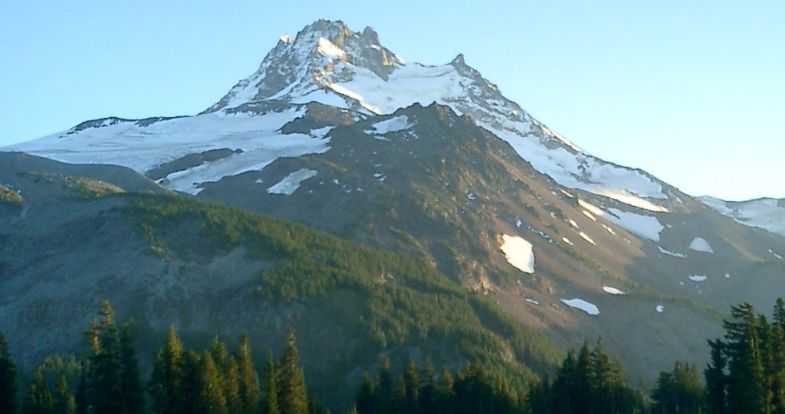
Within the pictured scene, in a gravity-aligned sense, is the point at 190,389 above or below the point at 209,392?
above

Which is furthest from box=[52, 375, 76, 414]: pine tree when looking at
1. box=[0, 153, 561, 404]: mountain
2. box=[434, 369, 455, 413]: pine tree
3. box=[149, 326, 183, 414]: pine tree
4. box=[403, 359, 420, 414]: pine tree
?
box=[0, 153, 561, 404]: mountain

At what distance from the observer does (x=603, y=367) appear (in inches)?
3666

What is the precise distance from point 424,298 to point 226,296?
30.3 m

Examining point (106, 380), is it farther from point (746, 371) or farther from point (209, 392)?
point (746, 371)

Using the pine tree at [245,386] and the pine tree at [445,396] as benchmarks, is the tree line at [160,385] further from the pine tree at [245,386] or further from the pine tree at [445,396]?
the pine tree at [445,396]

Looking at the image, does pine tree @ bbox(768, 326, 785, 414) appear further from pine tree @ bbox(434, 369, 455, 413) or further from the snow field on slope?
the snow field on slope

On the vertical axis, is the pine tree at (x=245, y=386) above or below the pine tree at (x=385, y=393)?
above

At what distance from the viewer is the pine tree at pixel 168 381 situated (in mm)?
73500

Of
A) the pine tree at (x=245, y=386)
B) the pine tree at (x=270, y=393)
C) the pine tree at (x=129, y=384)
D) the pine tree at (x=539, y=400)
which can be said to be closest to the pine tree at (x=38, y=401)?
the pine tree at (x=129, y=384)

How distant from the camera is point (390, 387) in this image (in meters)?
109

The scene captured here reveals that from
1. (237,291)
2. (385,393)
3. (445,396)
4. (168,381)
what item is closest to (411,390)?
(385,393)

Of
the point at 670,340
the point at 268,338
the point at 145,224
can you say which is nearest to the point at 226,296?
the point at 268,338

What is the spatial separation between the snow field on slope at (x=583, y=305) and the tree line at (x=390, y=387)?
3063 inches

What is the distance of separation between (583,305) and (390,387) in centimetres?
8877
